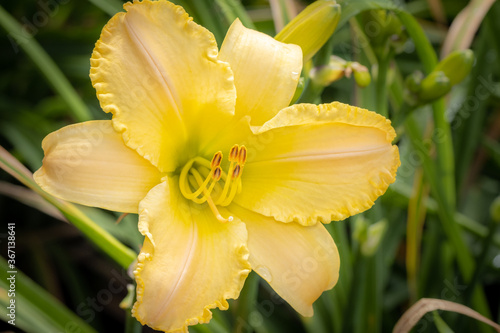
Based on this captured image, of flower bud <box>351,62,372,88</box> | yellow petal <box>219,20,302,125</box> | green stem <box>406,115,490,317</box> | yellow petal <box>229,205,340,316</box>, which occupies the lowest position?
green stem <box>406,115,490,317</box>

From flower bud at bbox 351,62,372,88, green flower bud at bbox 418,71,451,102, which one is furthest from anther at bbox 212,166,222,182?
green flower bud at bbox 418,71,451,102

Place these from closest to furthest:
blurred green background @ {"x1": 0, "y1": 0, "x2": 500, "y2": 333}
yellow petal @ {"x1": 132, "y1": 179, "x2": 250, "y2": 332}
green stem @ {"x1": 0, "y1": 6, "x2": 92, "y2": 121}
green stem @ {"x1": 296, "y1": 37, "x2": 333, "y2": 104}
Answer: yellow petal @ {"x1": 132, "y1": 179, "x2": 250, "y2": 332} → green stem @ {"x1": 296, "y1": 37, "x2": 333, "y2": 104} → blurred green background @ {"x1": 0, "y1": 0, "x2": 500, "y2": 333} → green stem @ {"x1": 0, "y1": 6, "x2": 92, "y2": 121}

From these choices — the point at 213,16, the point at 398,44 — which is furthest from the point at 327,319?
the point at 213,16

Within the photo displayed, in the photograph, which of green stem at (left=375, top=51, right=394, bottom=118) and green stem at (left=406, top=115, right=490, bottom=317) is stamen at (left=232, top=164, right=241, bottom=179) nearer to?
green stem at (left=375, top=51, right=394, bottom=118)

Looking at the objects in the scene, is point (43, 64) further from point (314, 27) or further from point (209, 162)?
point (314, 27)

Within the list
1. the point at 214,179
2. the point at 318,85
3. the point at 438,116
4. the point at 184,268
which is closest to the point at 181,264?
the point at 184,268
